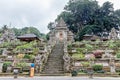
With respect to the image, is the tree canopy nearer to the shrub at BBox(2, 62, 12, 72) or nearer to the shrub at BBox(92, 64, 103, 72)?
the shrub at BBox(92, 64, 103, 72)

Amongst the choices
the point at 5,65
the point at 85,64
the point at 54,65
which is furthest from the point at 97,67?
A: the point at 5,65

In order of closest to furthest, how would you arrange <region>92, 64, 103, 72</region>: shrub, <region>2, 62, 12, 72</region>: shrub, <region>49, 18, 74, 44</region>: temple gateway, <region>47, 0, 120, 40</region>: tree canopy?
1. <region>92, 64, 103, 72</region>: shrub
2. <region>2, 62, 12, 72</region>: shrub
3. <region>49, 18, 74, 44</region>: temple gateway
4. <region>47, 0, 120, 40</region>: tree canopy

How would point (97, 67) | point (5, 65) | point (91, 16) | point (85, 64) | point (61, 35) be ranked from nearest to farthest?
point (97, 67) → point (85, 64) → point (5, 65) → point (61, 35) → point (91, 16)

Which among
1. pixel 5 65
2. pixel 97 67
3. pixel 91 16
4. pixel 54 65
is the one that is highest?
pixel 91 16

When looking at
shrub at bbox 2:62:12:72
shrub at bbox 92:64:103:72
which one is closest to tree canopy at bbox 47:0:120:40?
shrub at bbox 92:64:103:72

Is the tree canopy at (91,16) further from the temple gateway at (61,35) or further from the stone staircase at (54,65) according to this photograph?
the stone staircase at (54,65)

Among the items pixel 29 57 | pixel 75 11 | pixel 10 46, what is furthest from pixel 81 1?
pixel 29 57

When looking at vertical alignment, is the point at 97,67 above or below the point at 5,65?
below

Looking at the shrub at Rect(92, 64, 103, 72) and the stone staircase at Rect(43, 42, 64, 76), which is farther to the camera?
the stone staircase at Rect(43, 42, 64, 76)

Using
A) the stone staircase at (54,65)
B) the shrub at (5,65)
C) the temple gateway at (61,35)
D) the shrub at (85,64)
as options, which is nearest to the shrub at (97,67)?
the shrub at (85,64)

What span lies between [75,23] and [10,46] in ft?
88.1

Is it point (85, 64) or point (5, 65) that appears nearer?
point (85, 64)

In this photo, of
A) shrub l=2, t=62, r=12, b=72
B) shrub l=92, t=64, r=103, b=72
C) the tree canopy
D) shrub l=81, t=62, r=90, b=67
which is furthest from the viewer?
the tree canopy

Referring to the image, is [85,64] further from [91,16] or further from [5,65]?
[91,16]
